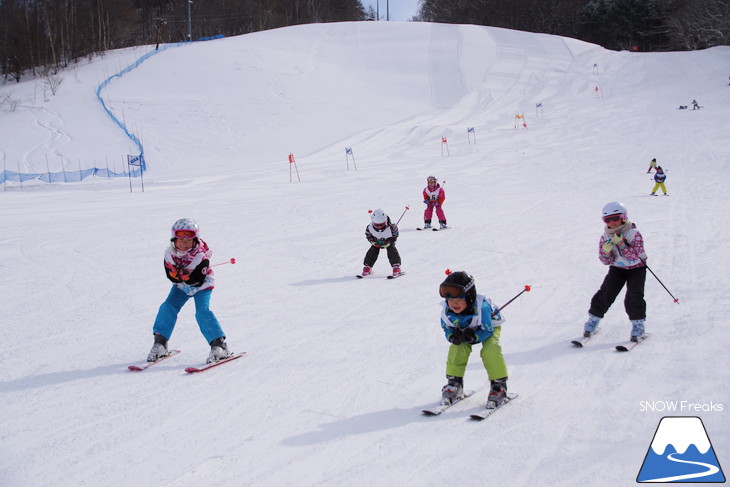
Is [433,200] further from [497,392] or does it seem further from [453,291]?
[453,291]

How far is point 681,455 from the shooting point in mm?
4137

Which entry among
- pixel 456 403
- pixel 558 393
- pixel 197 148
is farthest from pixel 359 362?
pixel 197 148

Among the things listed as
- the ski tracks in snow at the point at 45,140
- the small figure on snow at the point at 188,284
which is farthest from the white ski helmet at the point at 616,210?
the ski tracks in snow at the point at 45,140

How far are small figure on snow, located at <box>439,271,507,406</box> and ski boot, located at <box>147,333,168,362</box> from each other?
331 centimetres

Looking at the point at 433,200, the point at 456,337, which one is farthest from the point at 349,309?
the point at 433,200

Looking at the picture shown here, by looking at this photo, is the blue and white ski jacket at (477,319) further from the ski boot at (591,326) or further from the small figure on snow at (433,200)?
the small figure on snow at (433,200)

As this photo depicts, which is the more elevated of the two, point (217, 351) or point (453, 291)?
point (453, 291)

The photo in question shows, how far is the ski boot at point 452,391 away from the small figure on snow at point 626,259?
2.50 meters

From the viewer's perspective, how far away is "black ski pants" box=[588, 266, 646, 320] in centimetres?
646

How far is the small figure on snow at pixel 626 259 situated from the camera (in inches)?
252

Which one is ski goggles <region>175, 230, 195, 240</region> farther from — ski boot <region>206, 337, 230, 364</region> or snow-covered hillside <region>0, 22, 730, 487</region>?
snow-covered hillside <region>0, 22, 730, 487</region>

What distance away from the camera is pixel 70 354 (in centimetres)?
707

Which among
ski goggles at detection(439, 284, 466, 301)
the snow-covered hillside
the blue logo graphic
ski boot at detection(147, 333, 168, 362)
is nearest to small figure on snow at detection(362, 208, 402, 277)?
the snow-covered hillside

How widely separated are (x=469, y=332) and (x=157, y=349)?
364 centimetres
